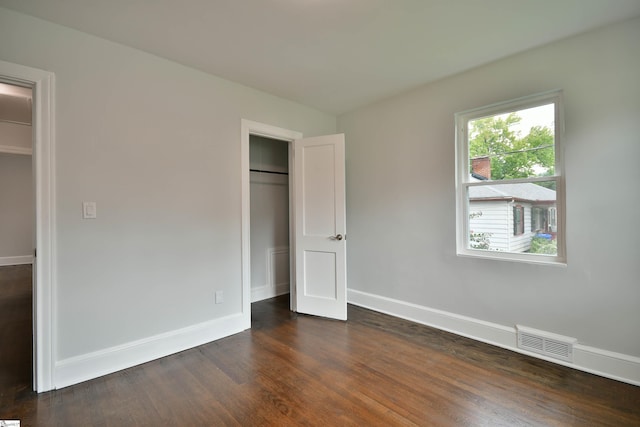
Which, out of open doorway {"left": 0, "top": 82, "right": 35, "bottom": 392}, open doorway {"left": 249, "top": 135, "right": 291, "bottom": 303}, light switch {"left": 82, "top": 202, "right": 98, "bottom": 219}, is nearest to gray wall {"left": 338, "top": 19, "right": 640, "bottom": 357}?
open doorway {"left": 249, "top": 135, "right": 291, "bottom": 303}

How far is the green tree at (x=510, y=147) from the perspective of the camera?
2496 mm

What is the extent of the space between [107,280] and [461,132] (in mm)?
3500

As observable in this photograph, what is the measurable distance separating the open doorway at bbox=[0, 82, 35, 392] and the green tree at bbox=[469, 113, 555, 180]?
3.76 m

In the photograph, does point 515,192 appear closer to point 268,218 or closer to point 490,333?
point 490,333

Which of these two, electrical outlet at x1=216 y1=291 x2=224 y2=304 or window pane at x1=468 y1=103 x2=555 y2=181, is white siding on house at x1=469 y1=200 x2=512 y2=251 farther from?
electrical outlet at x1=216 y1=291 x2=224 y2=304

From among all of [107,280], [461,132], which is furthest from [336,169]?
[107,280]

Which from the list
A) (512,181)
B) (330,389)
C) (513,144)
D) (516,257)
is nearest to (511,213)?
(512,181)

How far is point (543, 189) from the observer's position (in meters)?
2.51

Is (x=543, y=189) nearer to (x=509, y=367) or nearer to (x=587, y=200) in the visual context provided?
(x=587, y=200)

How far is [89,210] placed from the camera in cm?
223

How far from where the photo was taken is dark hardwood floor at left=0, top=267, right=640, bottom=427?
5.76 ft

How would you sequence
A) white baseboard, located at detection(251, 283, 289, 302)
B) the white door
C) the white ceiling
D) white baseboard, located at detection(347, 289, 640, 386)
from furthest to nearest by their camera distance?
1. white baseboard, located at detection(251, 283, 289, 302)
2. the white door
3. white baseboard, located at detection(347, 289, 640, 386)
4. the white ceiling

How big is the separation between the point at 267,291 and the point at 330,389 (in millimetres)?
2410

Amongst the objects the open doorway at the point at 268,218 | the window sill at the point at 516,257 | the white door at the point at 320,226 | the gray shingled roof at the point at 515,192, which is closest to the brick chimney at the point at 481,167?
the gray shingled roof at the point at 515,192
